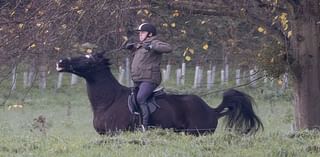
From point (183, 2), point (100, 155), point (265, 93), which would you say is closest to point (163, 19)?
point (183, 2)

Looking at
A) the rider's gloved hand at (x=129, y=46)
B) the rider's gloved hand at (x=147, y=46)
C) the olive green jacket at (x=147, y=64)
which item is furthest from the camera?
the rider's gloved hand at (x=129, y=46)

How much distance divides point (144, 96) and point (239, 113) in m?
1.86

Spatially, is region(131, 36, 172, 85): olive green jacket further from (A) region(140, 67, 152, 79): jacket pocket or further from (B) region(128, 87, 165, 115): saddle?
(B) region(128, 87, 165, 115): saddle

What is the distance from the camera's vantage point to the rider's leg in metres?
12.0

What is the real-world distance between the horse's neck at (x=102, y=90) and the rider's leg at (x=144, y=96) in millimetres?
694

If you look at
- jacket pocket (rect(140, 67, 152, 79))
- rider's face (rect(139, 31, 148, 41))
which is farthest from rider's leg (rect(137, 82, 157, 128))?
rider's face (rect(139, 31, 148, 41))

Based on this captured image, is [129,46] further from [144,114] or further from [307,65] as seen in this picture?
[307,65]

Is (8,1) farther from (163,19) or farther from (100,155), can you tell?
(100,155)

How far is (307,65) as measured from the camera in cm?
1283

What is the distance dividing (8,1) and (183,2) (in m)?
2.53

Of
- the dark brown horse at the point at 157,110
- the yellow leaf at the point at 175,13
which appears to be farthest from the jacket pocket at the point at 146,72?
the yellow leaf at the point at 175,13

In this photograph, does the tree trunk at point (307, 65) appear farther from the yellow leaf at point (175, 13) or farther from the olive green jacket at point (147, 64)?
the olive green jacket at point (147, 64)

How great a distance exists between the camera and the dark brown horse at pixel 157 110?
40.3 feet

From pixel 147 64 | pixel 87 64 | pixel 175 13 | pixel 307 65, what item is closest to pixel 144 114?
pixel 147 64
